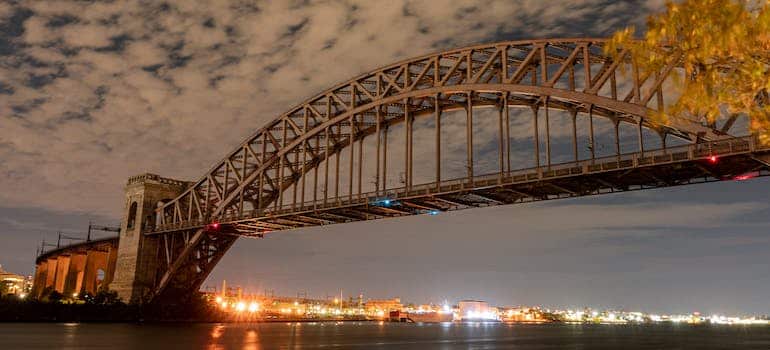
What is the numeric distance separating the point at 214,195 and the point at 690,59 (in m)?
68.1

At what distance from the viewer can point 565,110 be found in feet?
157

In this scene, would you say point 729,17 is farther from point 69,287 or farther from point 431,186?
point 69,287

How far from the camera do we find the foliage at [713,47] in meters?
11.1

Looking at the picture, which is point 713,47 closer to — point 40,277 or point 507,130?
point 507,130

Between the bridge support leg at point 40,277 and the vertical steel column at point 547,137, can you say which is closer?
the vertical steel column at point 547,137

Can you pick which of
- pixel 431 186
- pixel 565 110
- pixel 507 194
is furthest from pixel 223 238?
pixel 565 110

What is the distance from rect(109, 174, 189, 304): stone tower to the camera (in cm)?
7350

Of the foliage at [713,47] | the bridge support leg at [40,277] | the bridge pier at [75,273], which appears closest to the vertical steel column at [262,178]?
the bridge pier at [75,273]

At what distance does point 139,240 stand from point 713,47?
7171cm

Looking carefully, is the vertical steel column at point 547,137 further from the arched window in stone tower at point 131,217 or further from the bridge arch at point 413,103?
the arched window in stone tower at point 131,217

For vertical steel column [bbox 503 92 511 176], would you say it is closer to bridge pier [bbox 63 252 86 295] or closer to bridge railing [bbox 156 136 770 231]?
bridge railing [bbox 156 136 770 231]

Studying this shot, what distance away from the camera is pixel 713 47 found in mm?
11523

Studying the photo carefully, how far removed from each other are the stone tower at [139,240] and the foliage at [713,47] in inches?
2729

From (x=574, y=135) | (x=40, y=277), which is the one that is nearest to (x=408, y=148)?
(x=574, y=135)
